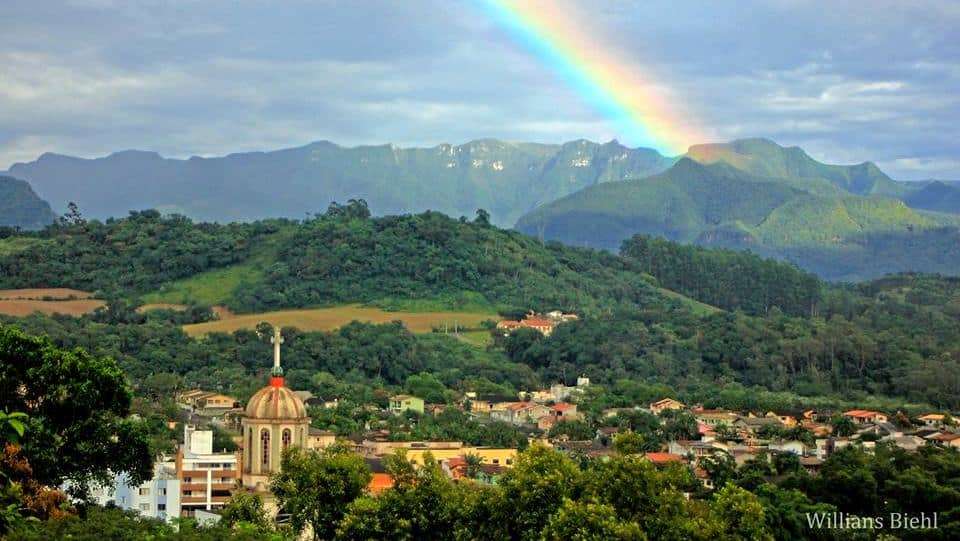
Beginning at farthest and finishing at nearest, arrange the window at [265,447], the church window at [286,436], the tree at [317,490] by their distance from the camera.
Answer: the window at [265,447], the church window at [286,436], the tree at [317,490]

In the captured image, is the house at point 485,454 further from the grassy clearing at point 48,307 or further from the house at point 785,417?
the grassy clearing at point 48,307

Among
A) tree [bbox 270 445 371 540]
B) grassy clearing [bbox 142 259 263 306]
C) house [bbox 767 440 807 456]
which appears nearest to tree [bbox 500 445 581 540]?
tree [bbox 270 445 371 540]

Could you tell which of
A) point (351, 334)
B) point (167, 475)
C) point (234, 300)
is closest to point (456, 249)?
point (234, 300)

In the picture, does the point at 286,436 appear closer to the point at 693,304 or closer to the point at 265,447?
the point at 265,447

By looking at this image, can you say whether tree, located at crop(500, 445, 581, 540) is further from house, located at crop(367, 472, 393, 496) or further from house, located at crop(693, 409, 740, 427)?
house, located at crop(693, 409, 740, 427)

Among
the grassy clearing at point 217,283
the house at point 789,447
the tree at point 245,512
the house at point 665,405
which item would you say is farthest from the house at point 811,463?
the grassy clearing at point 217,283

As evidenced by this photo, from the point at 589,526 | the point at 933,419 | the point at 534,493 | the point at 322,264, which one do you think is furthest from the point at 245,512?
the point at 322,264
